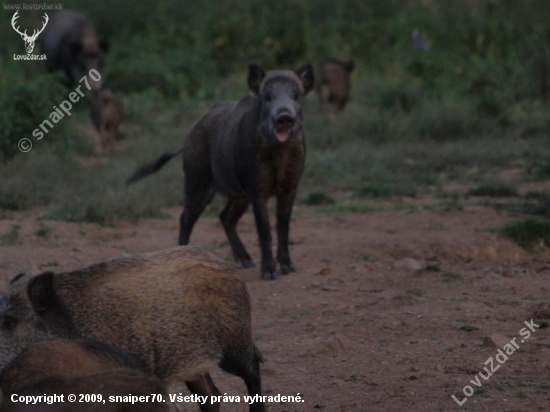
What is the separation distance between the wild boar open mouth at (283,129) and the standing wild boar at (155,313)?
315 cm

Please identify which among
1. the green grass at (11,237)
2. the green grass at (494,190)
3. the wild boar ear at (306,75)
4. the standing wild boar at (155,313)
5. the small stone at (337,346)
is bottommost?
the green grass at (494,190)

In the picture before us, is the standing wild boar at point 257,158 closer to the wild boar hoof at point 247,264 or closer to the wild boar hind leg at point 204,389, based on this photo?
the wild boar hoof at point 247,264

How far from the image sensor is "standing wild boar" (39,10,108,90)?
55.5 feet

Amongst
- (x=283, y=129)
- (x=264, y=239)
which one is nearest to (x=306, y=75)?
(x=283, y=129)

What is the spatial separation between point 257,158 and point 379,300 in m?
1.65

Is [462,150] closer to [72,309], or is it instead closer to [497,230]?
[497,230]

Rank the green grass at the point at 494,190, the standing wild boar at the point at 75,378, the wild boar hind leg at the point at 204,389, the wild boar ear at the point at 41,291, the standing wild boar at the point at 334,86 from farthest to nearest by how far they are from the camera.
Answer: the standing wild boar at the point at 334,86 < the green grass at the point at 494,190 < the wild boar hind leg at the point at 204,389 < the wild boar ear at the point at 41,291 < the standing wild boar at the point at 75,378

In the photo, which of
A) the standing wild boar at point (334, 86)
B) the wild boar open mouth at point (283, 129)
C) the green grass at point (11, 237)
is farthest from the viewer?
the standing wild boar at point (334, 86)

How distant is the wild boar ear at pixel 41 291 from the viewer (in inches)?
185

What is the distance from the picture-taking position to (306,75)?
8.92 meters

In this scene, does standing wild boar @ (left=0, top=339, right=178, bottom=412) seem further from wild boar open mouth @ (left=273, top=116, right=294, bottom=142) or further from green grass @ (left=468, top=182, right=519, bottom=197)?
green grass @ (left=468, top=182, right=519, bottom=197)

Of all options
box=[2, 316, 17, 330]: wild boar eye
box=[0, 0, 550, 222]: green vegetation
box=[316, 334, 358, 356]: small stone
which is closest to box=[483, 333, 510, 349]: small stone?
box=[316, 334, 358, 356]: small stone

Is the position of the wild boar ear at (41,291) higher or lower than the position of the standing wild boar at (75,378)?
higher

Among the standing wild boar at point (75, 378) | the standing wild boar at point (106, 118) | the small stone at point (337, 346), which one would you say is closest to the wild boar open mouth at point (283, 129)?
the small stone at point (337, 346)
